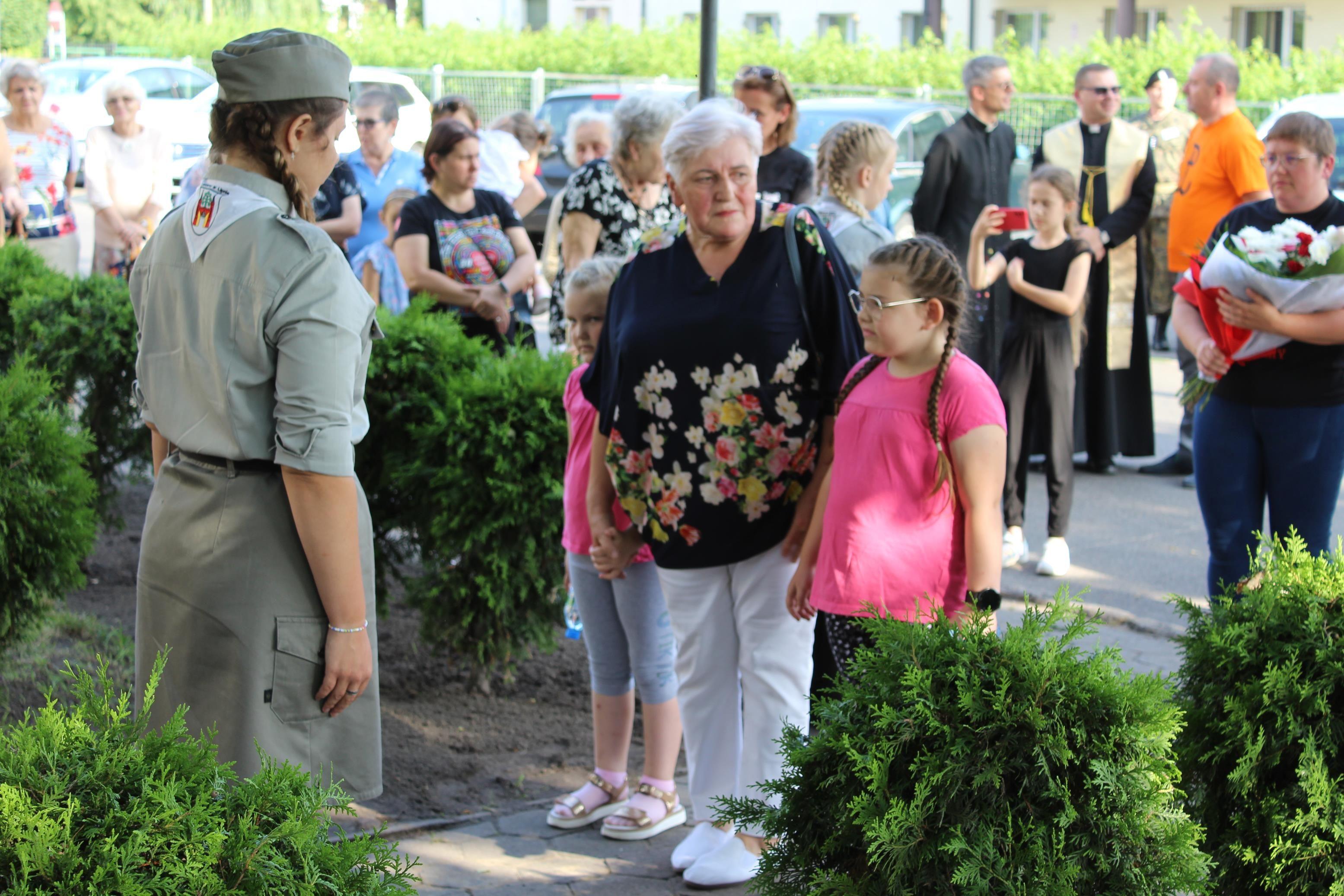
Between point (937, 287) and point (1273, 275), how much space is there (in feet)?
4.80

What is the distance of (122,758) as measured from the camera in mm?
1790

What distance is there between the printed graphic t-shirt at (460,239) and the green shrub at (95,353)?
1.26m

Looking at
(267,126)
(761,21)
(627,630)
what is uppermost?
(761,21)

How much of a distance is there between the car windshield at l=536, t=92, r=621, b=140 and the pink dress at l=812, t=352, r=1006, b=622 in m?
15.8

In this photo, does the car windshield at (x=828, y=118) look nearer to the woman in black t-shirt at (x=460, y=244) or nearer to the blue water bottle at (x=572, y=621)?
the woman in black t-shirt at (x=460, y=244)

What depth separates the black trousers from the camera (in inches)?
255

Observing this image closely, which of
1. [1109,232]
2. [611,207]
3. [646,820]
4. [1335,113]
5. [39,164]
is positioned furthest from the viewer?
[1335,113]

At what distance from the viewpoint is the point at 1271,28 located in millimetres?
32938

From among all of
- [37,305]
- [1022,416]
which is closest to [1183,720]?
[1022,416]

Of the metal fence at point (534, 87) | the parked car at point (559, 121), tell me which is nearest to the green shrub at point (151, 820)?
the parked car at point (559, 121)

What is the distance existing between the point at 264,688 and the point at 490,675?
2638mm

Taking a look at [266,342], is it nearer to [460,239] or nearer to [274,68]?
[274,68]

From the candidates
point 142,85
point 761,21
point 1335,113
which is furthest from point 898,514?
point 761,21

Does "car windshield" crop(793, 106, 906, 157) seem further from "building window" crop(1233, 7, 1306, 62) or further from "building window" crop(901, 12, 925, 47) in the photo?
"building window" crop(901, 12, 925, 47)
